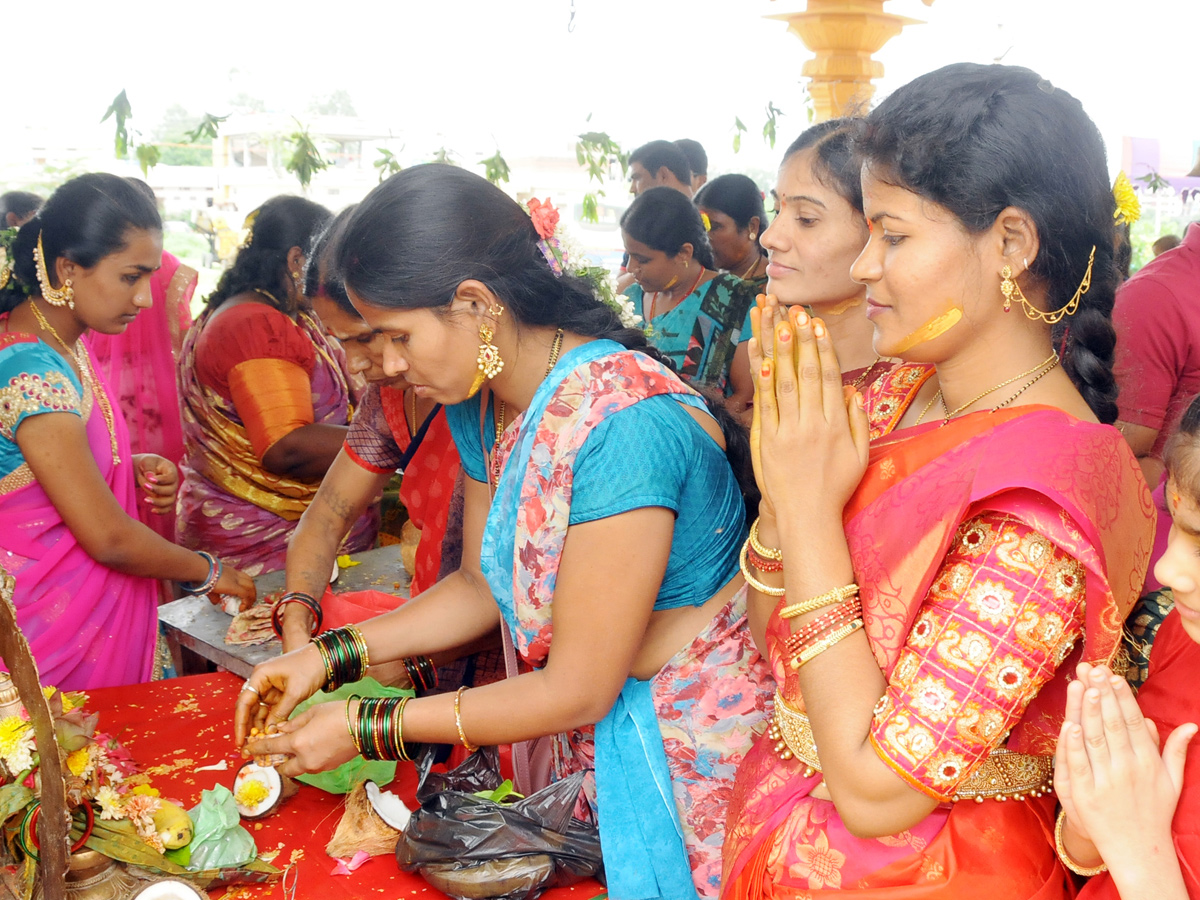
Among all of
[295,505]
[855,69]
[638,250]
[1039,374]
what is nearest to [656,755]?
[1039,374]

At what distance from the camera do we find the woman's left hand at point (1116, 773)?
0.99m

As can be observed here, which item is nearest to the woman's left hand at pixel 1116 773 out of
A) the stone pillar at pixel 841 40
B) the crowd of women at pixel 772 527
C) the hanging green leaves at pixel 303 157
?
the crowd of women at pixel 772 527

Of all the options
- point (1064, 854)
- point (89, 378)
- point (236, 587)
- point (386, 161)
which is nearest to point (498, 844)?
point (1064, 854)

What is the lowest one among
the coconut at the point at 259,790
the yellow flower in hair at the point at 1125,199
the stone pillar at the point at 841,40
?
the coconut at the point at 259,790

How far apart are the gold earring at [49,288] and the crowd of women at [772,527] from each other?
0.01m

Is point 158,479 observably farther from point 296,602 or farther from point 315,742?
point 315,742

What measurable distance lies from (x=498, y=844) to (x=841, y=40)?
5709 mm

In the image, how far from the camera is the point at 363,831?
1669 mm

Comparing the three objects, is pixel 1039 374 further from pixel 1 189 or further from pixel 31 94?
pixel 1 189

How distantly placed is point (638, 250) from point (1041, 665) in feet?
12.3

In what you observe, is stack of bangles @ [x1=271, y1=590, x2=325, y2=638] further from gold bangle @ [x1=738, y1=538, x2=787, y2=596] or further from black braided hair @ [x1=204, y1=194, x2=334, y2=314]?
black braided hair @ [x1=204, y1=194, x2=334, y2=314]

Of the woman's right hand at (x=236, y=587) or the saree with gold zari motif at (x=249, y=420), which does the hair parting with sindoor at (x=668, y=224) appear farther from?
the woman's right hand at (x=236, y=587)

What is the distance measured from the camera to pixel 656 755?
1640 mm

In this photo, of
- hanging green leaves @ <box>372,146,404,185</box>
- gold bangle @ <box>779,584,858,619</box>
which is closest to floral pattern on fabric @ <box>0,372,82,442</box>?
gold bangle @ <box>779,584,858,619</box>
